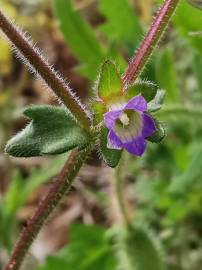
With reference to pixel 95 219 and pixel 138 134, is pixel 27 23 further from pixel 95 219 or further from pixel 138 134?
pixel 138 134

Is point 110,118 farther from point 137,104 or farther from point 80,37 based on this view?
point 80,37

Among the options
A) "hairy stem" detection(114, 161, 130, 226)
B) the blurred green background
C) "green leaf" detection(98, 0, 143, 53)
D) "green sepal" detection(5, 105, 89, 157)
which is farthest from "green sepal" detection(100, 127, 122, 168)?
"green leaf" detection(98, 0, 143, 53)

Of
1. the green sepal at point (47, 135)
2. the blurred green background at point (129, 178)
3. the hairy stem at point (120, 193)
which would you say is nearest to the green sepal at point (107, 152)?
the green sepal at point (47, 135)

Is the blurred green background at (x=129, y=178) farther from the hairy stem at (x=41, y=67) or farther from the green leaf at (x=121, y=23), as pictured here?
the hairy stem at (x=41, y=67)

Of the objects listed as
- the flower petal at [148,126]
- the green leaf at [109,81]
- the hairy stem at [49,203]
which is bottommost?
the hairy stem at [49,203]

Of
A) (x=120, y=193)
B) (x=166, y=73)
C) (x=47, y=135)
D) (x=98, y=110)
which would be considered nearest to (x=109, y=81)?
(x=98, y=110)
